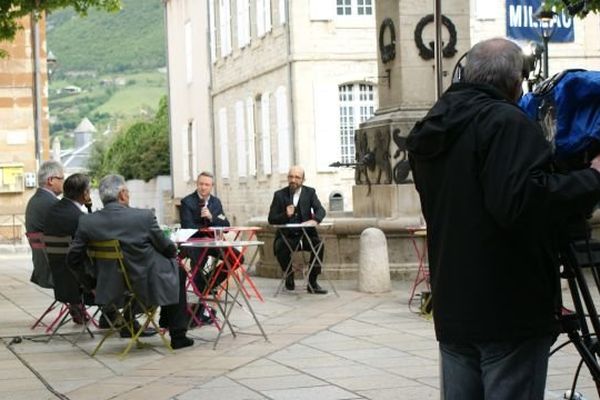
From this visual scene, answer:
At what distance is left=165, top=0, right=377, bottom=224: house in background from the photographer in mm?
36281

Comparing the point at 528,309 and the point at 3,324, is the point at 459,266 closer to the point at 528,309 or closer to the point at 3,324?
the point at 528,309

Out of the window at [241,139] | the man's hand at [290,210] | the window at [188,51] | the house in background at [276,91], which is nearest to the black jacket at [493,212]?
the man's hand at [290,210]

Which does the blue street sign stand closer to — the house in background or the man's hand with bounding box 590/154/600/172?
the house in background

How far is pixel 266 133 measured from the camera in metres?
39.8

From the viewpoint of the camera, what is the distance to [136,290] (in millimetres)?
11078

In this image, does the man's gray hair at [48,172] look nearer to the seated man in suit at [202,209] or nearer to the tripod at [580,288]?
the seated man in suit at [202,209]

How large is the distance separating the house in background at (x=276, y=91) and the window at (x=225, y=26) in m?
0.04

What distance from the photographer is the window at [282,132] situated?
122ft

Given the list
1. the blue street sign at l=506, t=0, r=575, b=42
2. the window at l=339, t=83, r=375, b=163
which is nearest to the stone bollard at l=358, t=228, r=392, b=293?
the blue street sign at l=506, t=0, r=575, b=42

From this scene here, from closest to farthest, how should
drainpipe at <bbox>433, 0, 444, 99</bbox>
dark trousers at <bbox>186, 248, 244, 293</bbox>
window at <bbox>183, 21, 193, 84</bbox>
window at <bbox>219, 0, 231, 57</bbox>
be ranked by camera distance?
1. drainpipe at <bbox>433, 0, 444, 99</bbox>
2. dark trousers at <bbox>186, 248, 244, 293</bbox>
3. window at <bbox>219, 0, 231, 57</bbox>
4. window at <bbox>183, 21, 193, 84</bbox>

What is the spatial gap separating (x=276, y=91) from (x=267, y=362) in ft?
91.5

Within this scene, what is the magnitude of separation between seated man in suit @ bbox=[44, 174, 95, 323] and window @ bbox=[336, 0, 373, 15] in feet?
77.9

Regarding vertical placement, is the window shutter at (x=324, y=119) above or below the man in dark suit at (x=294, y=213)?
above

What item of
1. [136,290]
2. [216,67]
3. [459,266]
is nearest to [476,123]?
[459,266]
